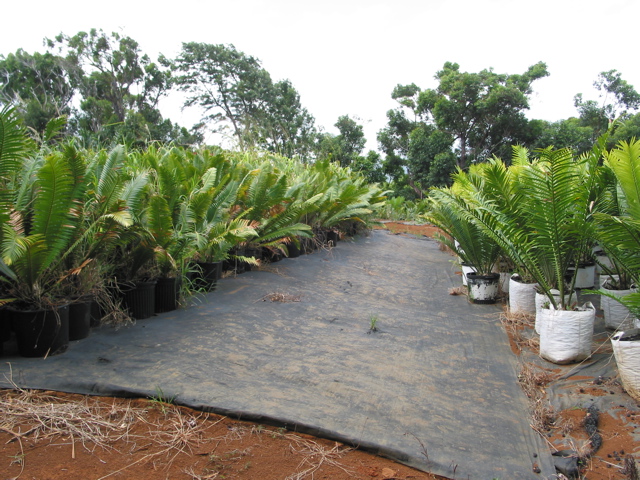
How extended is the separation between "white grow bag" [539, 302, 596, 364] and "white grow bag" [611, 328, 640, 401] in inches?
22.0

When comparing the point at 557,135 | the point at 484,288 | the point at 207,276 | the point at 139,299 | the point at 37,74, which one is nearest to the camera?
the point at 139,299

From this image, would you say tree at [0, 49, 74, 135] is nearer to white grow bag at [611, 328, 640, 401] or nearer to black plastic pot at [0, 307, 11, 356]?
black plastic pot at [0, 307, 11, 356]

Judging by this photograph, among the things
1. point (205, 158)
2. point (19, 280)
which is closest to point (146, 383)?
point (19, 280)

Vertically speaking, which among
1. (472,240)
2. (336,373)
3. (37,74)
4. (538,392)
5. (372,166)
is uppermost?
(37,74)

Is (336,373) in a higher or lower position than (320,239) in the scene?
lower

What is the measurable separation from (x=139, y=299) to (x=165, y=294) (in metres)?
0.29

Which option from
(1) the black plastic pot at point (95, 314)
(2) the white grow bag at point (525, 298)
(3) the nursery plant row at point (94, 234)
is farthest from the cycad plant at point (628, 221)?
(1) the black plastic pot at point (95, 314)

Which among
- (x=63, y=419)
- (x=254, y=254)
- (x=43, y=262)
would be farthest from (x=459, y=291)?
(x=63, y=419)

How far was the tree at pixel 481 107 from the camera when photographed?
2056 cm

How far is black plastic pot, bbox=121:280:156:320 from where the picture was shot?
3732mm

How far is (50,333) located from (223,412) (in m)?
1.27

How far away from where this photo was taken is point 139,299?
3766 millimetres

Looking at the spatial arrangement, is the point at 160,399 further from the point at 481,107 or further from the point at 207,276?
the point at 481,107

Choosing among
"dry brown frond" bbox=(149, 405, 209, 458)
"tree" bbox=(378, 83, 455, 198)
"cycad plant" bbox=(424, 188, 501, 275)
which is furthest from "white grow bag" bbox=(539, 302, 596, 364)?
"tree" bbox=(378, 83, 455, 198)
